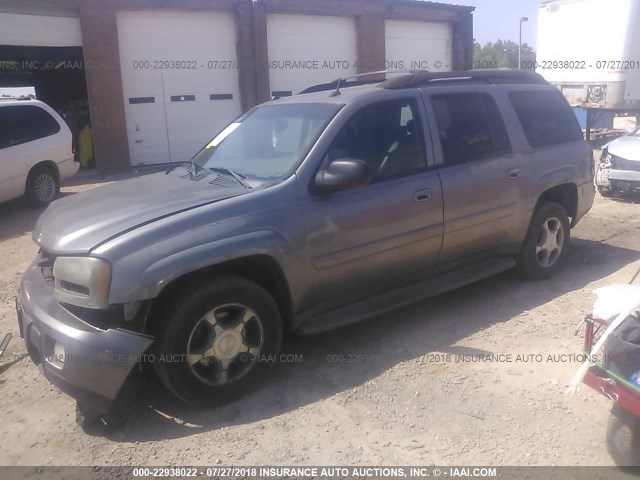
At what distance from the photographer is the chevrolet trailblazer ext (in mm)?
3311

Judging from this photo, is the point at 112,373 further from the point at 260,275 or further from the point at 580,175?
the point at 580,175

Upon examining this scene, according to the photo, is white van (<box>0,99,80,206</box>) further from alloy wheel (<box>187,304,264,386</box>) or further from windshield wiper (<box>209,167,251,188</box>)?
alloy wheel (<box>187,304,264,386</box>)

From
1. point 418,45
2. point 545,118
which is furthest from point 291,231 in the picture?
point 418,45

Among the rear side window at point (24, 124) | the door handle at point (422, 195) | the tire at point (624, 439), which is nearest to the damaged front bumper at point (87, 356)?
the door handle at point (422, 195)

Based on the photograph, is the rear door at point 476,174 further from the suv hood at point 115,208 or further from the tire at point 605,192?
the tire at point 605,192

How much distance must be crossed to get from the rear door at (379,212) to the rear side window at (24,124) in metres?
7.52

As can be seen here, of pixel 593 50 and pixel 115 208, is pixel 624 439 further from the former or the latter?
pixel 593 50

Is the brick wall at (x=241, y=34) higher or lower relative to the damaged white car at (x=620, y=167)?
higher

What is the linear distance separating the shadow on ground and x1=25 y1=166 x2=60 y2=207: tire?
24.0ft

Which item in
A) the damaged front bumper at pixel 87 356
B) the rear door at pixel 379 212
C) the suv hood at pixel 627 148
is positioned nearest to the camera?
the damaged front bumper at pixel 87 356

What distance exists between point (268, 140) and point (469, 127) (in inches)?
65.5

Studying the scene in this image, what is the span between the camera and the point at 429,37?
2036 centimetres

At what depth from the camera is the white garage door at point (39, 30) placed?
13.4m

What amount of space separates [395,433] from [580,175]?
3.61 metres
